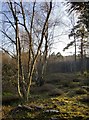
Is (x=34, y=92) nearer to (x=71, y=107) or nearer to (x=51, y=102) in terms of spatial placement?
(x=51, y=102)

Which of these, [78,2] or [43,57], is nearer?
[78,2]

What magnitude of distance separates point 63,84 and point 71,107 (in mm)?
6943

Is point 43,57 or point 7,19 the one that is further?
point 43,57

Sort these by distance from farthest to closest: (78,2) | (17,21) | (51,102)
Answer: (17,21) < (51,102) < (78,2)

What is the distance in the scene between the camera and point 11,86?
1134cm

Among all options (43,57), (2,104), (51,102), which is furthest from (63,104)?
(43,57)

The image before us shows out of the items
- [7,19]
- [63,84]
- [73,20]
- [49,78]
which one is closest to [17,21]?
[7,19]

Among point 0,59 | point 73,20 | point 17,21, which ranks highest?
point 73,20

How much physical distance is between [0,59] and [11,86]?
2764 millimetres

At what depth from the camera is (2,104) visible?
9.59m

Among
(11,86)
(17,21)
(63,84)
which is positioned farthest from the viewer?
(63,84)

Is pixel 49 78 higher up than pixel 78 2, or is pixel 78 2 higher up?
pixel 78 2

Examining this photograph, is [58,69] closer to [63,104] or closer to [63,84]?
[63,84]

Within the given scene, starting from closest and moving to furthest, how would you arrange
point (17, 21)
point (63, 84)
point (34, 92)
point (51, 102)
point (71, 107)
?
point (71, 107), point (51, 102), point (17, 21), point (34, 92), point (63, 84)
